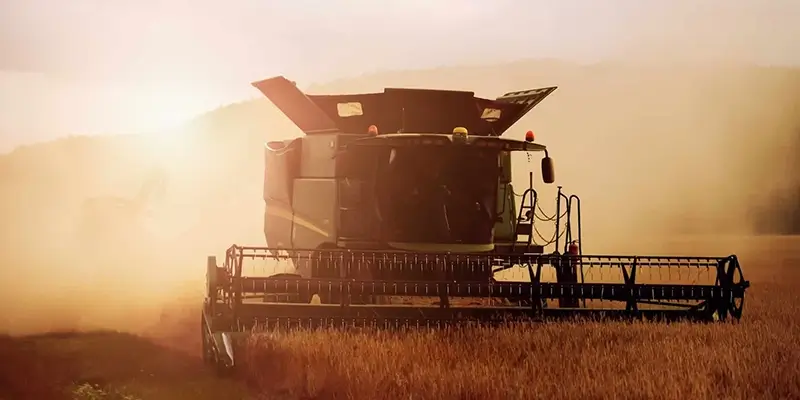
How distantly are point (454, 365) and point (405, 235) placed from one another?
137 inches

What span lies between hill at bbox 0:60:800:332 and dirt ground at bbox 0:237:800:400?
8.51 meters

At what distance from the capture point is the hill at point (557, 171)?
24844 mm

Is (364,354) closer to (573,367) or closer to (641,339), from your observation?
(573,367)

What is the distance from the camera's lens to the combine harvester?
35.0 ft

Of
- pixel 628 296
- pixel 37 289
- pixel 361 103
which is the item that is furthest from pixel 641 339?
pixel 37 289

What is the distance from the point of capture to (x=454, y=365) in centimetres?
891

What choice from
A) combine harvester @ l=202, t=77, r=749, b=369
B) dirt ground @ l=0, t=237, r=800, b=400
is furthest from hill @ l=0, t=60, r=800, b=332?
dirt ground @ l=0, t=237, r=800, b=400

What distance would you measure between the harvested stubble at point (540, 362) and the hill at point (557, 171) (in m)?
9.85

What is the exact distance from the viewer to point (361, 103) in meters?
13.2

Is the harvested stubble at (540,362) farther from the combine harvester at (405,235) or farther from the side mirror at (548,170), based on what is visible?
the side mirror at (548,170)

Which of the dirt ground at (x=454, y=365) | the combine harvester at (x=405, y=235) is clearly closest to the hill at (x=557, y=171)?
the combine harvester at (x=405, y=235)

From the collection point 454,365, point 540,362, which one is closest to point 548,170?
point 540,362

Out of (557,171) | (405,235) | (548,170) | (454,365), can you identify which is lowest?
(454,365)

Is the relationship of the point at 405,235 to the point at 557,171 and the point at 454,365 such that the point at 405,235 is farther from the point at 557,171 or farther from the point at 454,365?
the point at 557,171
